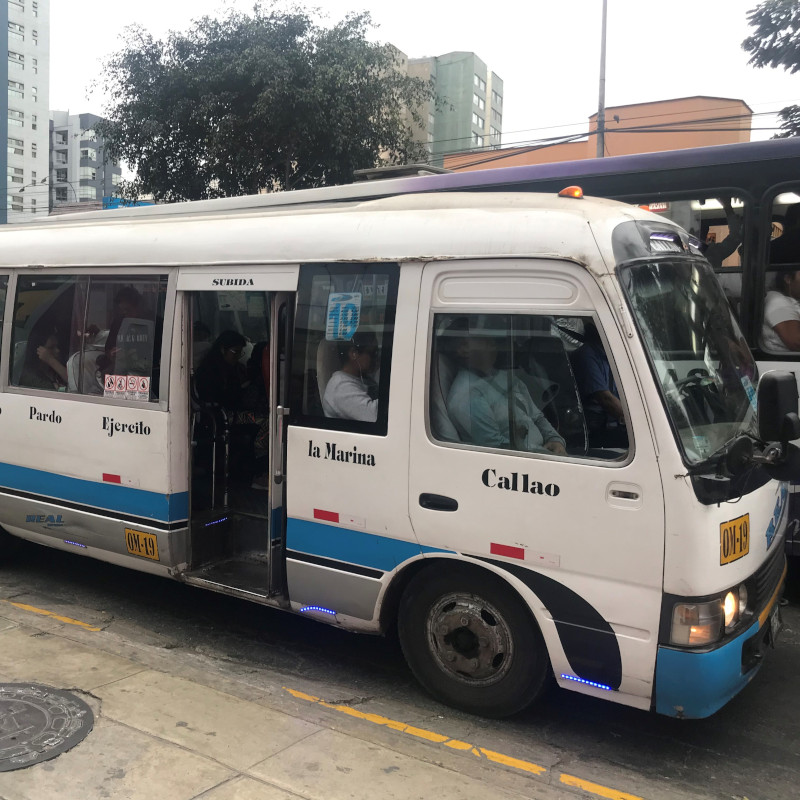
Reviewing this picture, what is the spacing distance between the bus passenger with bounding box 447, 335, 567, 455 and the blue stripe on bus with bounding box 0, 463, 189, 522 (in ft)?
6.95

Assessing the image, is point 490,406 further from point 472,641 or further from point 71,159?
point 71,159

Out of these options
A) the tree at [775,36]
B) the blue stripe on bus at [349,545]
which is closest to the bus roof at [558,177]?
the blue stripe on bus at [349,545]

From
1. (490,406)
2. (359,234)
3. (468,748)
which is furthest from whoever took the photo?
(359,234)

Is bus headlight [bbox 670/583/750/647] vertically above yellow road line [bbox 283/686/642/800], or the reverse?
bus headlight [bbox 670/583/750/647]

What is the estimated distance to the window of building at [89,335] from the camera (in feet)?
17.6

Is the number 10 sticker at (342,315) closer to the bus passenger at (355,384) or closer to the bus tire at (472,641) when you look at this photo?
the bus passenger at (355,384)

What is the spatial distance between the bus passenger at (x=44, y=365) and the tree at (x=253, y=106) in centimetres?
1066

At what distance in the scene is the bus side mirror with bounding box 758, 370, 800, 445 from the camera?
3.48 meters

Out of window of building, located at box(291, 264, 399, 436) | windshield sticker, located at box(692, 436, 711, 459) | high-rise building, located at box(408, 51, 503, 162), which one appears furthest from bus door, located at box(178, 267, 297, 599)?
high-rise building, located at box(408, 51, 503, 162)

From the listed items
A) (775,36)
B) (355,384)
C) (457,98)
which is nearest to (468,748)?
(355,384)

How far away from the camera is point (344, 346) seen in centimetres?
451

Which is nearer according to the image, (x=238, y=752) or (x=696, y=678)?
(x=696, y=678)

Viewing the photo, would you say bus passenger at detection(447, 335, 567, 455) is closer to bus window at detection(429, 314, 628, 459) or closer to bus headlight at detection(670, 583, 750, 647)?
bus window at detection(429, 314, 628, 459)

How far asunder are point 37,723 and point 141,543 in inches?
58.4
